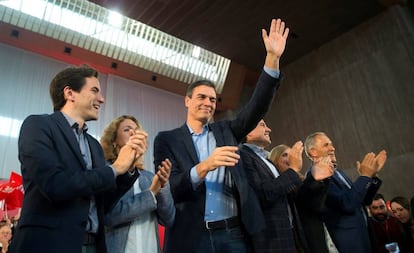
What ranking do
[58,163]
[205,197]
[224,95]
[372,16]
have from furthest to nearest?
[224,95] → [372,16] → [205,197] → [58,163]

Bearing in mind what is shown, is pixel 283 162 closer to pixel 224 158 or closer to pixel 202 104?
pixel 202 104

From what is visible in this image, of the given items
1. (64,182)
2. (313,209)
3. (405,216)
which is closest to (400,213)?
(405,216)

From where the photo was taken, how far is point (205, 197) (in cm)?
157

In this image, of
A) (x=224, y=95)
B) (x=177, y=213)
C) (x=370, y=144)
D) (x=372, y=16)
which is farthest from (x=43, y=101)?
(x=372, y=16)

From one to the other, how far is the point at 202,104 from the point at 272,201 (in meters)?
0.68

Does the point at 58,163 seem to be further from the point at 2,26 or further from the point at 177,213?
the point at 2,26

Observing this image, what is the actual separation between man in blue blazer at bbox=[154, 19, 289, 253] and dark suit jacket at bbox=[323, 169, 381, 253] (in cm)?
101

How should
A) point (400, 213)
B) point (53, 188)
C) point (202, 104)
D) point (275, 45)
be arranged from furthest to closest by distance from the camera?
point (400, 213), point (202, 104), point (275, 45), point (53, 188)

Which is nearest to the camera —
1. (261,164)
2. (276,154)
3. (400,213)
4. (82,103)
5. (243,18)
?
(82,103)

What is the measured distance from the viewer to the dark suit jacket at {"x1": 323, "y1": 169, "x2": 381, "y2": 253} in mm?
2191

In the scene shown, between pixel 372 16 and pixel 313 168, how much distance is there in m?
6.67

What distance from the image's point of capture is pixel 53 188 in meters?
1.09

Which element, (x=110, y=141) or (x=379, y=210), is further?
(x=379, y=210)

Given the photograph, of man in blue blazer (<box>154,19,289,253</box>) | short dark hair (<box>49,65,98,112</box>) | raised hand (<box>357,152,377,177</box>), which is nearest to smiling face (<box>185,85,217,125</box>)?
man in blue blazer (<box>154,19,289,253</box>)
